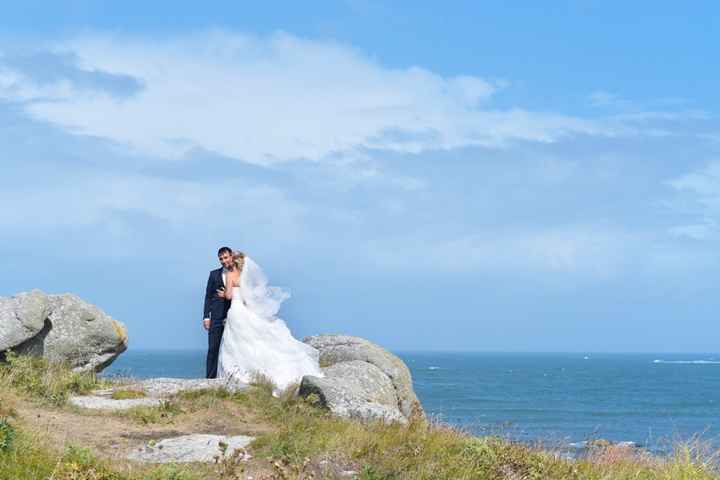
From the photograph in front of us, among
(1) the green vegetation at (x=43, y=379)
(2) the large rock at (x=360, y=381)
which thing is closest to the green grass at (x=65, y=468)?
(2) the large rock at (x=360, y=381)

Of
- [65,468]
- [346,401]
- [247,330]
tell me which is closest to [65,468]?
[65,468]

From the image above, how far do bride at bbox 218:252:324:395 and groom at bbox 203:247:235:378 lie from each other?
0.23 meters

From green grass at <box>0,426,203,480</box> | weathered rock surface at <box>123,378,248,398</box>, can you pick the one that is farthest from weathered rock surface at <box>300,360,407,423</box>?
green grass at <box>0,426,203,480</box>

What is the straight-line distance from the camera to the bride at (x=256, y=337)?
18.9m

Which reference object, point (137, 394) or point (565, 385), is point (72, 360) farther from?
point (565, 385)

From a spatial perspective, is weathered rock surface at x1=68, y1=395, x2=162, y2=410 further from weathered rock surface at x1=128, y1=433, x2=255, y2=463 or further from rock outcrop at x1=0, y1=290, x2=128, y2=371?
weathered rock surface at x1=128, y1=433, x2=255, y2=463

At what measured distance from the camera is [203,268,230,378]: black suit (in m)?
19.6

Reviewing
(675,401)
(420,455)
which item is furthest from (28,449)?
(675,401)

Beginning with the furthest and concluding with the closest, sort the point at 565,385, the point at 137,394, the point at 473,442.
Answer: the point at 565,385, the point at 137,394, the point at 473,442

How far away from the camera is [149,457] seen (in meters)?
12.0

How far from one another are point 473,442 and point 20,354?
10605 millimetres

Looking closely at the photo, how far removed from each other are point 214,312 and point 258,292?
1.01 metres

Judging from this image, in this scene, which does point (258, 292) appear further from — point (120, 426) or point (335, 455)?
point (335, 455)

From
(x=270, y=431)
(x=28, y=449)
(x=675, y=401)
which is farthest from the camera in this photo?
(x=675, y=401)
